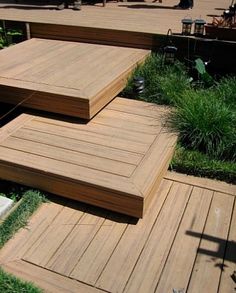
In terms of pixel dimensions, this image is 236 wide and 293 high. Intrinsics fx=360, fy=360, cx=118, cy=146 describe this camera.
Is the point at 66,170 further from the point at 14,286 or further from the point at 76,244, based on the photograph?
the point at 14,286

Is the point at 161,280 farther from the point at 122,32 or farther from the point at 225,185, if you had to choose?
the point at 122,32

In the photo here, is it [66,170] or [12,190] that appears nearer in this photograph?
[66,170]

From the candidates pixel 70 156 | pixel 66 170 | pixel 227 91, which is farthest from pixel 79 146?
pixel 227 91

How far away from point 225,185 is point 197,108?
2.56ft

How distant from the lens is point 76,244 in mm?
2457

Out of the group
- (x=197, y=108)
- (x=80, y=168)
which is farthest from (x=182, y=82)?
(x=80, y=168)

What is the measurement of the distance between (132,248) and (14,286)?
0.79 meters

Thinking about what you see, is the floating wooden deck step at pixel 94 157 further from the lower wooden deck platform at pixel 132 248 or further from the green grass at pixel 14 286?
the green grass at pixel 14 286

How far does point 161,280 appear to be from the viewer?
2.22 meters

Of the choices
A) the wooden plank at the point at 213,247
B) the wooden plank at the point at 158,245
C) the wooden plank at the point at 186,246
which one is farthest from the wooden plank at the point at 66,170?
the wooden plank at the point at 213,247

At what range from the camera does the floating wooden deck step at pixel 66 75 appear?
3.42 metres

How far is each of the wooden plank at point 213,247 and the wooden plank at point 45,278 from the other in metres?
0.63

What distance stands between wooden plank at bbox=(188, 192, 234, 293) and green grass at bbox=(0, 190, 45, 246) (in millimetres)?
1185

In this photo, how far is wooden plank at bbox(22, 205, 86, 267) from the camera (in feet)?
7.74
